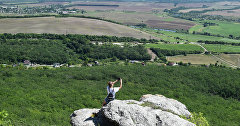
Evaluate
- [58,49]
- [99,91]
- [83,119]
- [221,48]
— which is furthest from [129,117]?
[221,48]

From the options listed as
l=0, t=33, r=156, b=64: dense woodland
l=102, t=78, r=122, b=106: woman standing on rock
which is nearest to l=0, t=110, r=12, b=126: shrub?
l=102, t=78, r=122, b=106: woman standing on rock

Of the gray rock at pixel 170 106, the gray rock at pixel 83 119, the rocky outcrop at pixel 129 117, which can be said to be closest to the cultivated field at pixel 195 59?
the gray rock at pixel 170 106

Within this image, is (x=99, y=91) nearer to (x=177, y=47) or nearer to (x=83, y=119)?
(x=83, y=119)

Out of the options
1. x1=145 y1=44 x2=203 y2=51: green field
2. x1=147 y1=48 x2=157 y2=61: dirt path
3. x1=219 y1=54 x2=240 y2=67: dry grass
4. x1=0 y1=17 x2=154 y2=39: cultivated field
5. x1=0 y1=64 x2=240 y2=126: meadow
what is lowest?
x1=219 y1=54 x2=240 y2=67: dry grass

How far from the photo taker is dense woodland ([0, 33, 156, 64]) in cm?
10844

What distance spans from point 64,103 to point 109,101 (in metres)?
18.7

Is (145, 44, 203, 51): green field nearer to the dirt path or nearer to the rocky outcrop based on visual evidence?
the dirt path

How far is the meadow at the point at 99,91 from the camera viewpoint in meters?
33.8

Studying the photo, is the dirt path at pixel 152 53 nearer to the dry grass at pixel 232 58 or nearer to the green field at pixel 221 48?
the dry grass at pixel 232 58

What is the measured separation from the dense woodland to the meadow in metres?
44.6

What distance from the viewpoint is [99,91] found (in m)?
51.6

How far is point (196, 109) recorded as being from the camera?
4594 cm

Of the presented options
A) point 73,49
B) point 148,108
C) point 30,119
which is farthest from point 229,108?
point 73,49

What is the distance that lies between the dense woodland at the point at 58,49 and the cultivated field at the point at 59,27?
17.5m
